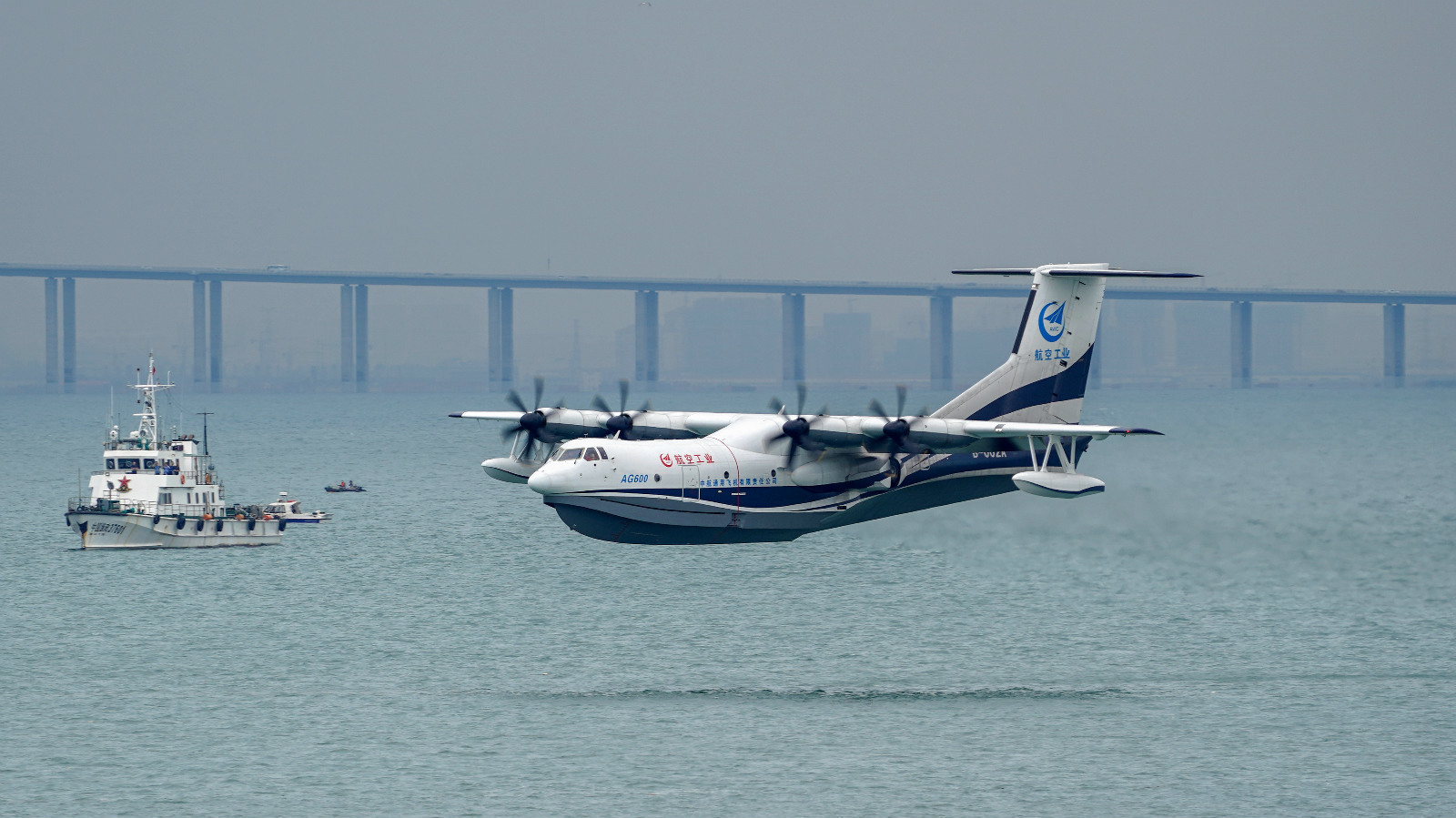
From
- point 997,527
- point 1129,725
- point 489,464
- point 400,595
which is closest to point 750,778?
point 1129,725

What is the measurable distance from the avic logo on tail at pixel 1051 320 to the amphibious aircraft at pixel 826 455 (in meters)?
0.03

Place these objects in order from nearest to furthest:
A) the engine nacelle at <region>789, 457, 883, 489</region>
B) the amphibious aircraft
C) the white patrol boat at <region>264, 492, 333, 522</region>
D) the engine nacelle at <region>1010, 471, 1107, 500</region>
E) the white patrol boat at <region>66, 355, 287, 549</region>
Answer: the amphibious aircraft
the engine nacelle at <region>1010, 471, 1107, 500</region>
the engine nacelle at <region>789, 457, 883, 489</region>
the white patrol boat at <region>66, 355, 287, 549</region>
the white patrol boat at <region>264, 492, 333, 522</region>

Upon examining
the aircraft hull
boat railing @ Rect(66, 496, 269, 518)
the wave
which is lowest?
the wave

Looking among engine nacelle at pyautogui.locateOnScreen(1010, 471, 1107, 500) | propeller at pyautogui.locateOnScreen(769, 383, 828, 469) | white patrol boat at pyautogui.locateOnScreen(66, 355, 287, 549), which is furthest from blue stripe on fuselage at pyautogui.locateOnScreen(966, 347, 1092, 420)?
white patrol boat at pyautogui.locateOnScreen(66, 355, 287, 549)

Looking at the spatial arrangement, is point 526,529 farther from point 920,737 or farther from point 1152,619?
point 920,737

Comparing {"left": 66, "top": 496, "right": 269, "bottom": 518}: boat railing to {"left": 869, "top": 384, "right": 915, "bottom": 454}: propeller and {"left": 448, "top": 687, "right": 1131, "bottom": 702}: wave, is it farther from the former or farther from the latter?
{"left": 869, "top": 384, "right": 915, "bottom": 454}: propeller

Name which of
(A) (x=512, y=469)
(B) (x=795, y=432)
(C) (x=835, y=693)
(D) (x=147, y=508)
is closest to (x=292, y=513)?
(D) (x=147, y=508)

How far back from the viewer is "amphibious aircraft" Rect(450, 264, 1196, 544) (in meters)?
52.2

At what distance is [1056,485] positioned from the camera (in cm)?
5275

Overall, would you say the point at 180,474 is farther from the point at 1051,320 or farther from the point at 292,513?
the point at 1051,320

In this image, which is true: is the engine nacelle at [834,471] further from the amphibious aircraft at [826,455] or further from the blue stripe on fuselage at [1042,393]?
the blue stripe on fuselage at [1042,393]

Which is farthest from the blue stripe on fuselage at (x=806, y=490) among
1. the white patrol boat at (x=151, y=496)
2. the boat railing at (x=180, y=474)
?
the boat railing at (x=180, y=474)

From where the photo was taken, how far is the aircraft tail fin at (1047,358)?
5975 centimetres

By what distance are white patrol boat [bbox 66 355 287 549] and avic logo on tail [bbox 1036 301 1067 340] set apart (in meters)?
37.8
